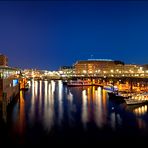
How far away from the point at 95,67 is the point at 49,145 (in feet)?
281

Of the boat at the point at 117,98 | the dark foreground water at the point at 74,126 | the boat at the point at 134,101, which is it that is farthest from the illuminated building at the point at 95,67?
the dark foreground water at the point at 74,126

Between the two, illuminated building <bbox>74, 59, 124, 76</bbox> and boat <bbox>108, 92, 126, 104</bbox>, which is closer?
boat <bbox>108, 92, 126, 104</bbox>

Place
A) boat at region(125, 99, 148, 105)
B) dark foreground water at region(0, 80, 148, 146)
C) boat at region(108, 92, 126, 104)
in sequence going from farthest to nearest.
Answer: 1. boat at region(108, 92, 126, 104)
2. boat at region(125, 99, 148, 105)
3. dark foreground water at region(0, 80, 148, 146)

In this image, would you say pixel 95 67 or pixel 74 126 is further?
pixel 95 67

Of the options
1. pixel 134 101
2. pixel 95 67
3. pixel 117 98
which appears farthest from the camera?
pixel 95 67

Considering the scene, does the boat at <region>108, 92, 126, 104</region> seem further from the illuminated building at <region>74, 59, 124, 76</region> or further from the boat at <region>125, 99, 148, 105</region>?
the illuminated building at <region>74, 59, 124, 76</region>

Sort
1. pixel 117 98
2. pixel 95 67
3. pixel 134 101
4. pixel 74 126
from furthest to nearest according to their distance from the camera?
pixel 95 67 < pixel 117 98 < pixel 134 101 < pixel 74 126

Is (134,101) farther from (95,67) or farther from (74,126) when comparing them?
(95,67)

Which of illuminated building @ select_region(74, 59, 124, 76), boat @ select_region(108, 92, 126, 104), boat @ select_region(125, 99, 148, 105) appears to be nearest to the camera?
boat @ select_region(125, 99, 148, 105)

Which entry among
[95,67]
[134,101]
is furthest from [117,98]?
[95,67]

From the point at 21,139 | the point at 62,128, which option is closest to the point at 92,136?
the point at 62,128

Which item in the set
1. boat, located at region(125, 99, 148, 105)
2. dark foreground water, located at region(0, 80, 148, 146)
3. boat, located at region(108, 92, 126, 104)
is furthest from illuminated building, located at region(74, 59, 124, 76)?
dark foreground water, located at region(0, 80, 148, 146)

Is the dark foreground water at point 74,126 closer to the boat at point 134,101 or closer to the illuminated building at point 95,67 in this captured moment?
the boat at point 134,101

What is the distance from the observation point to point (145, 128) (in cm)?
1672
